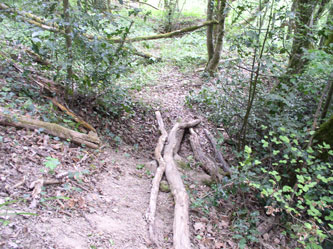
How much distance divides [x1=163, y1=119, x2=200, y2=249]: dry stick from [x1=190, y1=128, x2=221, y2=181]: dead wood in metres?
0.41

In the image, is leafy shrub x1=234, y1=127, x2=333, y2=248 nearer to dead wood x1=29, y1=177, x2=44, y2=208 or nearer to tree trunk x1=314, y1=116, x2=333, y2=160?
tree trunk x1=314, y1=116, x2=333, y2=160

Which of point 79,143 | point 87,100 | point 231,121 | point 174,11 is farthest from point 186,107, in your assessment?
point 174,11

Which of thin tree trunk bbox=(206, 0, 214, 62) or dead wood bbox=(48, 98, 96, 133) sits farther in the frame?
thin tree trunk bbox=(206, 0, 214, 62)

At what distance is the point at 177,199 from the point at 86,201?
4.58 feet

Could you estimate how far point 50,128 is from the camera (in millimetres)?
3992

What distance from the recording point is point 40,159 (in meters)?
3.36

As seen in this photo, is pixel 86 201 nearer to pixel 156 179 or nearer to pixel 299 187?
pixel 156 179

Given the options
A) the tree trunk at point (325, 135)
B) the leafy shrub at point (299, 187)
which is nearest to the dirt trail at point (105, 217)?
the leafy shrub at point (299, 187)

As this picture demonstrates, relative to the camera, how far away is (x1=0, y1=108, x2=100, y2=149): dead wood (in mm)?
3629

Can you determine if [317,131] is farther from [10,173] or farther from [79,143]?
Result: [10,173]

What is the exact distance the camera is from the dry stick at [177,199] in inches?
127

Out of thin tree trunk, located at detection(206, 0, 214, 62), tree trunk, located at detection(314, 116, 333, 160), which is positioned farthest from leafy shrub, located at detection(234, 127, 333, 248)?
thin tree trunk, located at detection(206, 0, 214, 62)

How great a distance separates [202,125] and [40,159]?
4.11 meters

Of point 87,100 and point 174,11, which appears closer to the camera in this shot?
point 87,100
